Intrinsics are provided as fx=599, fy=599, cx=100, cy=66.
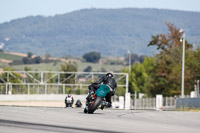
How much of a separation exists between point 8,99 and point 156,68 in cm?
2456

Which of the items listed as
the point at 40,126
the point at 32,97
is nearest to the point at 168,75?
the point at 32,97

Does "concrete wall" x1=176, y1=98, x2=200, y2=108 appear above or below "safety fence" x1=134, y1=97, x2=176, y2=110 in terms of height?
above

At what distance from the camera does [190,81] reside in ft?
240

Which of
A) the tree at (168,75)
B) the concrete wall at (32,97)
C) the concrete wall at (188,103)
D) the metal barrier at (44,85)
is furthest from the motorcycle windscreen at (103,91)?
the tree at (168,75)

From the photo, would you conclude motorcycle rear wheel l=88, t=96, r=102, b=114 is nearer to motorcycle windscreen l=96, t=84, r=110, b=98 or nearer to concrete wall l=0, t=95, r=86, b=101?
motorcycle windscreen l=96, t=84, r=110, b=98

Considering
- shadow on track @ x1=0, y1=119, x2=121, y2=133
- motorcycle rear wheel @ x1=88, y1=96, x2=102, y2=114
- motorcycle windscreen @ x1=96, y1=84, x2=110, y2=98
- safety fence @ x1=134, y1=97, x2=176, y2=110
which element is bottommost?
safety fence @ x1=134, y1=97, x2=176, y2=110

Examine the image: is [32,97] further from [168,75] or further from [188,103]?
[188,103]

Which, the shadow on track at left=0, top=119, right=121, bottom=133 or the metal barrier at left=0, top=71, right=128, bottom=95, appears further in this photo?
the metal barrier at left=0, top=71, right=128, bottom=95

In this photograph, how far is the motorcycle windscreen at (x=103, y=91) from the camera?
21522 mm

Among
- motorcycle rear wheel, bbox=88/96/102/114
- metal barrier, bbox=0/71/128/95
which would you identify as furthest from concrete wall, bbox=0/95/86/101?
motorcycle rear wheel, bbox=88/96/102/114

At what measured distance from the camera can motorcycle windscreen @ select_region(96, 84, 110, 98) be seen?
70.6 feet

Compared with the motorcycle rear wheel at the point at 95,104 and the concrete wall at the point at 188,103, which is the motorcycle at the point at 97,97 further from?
the concrete wall at the point at 188,103

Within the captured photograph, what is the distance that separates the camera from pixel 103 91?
21.6 meters

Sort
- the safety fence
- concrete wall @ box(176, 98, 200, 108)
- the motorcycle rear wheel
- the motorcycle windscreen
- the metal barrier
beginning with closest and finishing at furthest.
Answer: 1. the motorcycle rear wheel
2. the motorcycle windscreen
3. concrete wall @ box(176, 98, 200, 108)
4. the safety fence
5. the metal barrier
